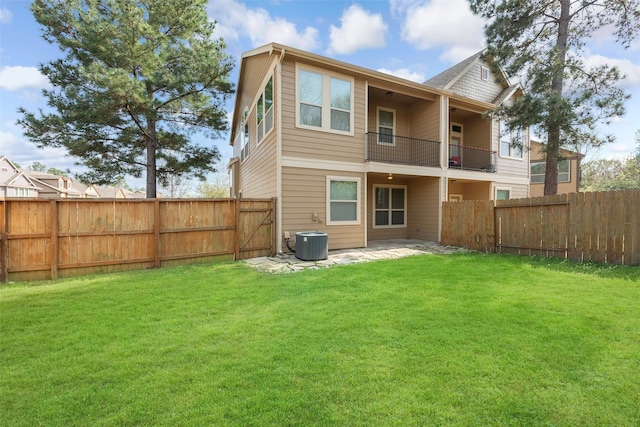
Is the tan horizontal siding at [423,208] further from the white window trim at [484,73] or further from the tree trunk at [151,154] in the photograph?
the tree trunk at [151,154]

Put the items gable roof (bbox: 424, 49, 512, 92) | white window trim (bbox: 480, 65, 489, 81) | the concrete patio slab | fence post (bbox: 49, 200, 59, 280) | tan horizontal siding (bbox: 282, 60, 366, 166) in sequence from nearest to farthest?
1. fence post (bbox: 49, 200, 59, 280)
2. the concrete patio slab
3. tan horizontal siding (bbox: 282, 60, 366, 166)
4. gable roof (bbox: 424, 49, 512, 92)
5. white window trim (bbox: 480, 65, 489, 81)

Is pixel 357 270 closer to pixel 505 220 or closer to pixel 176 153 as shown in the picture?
pixel 505 220

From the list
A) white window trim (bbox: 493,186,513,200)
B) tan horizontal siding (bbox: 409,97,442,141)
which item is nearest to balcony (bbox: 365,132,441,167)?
tan horizontal siding (bbox: 409,97,442,141)

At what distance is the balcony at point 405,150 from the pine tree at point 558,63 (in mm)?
2734

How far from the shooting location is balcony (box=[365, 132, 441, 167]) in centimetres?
1136

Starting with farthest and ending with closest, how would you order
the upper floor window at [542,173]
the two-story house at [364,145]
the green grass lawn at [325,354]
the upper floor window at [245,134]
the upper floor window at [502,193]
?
the upper floor window at [542,173], the upper floor window at [245,134], the upper floor window at [502,193], the two-story house at [364,145], the green grass lawn at [325,354]

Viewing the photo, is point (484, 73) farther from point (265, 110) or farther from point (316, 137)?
point (265, 110)

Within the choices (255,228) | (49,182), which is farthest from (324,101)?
(49,182)

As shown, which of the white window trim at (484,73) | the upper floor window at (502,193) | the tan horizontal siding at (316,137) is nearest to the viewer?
the tan horizontal siding at (316,137)

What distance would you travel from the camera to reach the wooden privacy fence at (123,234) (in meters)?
5.77

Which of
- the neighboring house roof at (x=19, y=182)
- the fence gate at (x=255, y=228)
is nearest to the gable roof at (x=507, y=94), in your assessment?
the fence gate at (x=255, y=228)

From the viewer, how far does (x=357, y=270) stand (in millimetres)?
6352

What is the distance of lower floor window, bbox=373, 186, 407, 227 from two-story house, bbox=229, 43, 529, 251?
4 centimetres

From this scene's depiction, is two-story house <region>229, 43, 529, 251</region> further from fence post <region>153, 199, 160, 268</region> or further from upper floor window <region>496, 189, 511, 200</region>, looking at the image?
fence post <region>153, 199, 160, 268</region>
